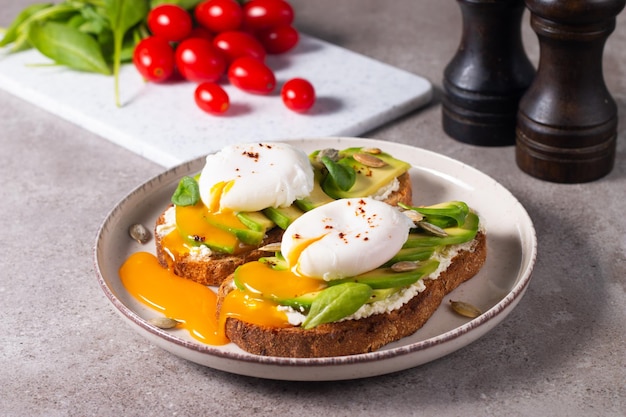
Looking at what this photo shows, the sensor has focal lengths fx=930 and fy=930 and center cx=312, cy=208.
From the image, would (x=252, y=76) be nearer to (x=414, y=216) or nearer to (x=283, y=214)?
(x=283, y=214)

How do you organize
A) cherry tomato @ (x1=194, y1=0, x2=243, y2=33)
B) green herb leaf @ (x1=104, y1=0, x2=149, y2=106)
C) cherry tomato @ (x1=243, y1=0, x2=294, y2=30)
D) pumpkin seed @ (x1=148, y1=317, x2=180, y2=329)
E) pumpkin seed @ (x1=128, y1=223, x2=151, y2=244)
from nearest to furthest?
pumpkin seed @ (x1=148, y1=317, x2=180, y2=329)
pumpkin seed @ (x1=128, y1=223, x2=151, y2=244)
green herb leaf @ (x1=104, y1=0, x2=149, y2=106)
cherry tomato @ (x1=194, y1=0, x2=243, y2=33)
cherry tomato @ (x1=243, y1=0, x2=294, y2=30)

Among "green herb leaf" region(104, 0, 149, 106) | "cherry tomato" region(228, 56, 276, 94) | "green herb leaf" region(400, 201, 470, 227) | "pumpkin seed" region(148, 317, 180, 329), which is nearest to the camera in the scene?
"pumpkin seed" region(148, 317, 180, 329)

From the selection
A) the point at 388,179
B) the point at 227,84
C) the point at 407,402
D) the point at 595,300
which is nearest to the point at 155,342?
the point at 407,402

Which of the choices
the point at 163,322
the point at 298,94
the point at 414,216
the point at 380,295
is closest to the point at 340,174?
the point at 414,216

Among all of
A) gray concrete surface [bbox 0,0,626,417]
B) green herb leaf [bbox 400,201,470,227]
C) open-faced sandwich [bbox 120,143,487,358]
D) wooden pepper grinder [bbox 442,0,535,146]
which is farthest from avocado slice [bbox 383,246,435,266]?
wooden pepper grinder [bbox 442,0,535,146]

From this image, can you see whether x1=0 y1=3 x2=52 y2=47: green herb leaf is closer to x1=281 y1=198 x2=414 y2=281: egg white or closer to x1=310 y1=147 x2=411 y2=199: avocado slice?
x1=310 y1=147 x2=411 y2=199: avocado slice
